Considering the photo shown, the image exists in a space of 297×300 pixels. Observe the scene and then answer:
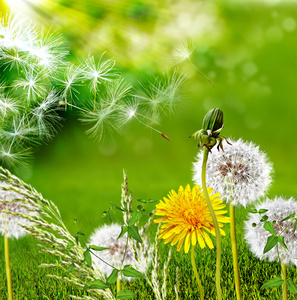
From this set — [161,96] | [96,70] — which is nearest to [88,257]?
[161,96]

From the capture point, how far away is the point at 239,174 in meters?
0.95

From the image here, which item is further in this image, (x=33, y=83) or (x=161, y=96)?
(x=33, y=83)

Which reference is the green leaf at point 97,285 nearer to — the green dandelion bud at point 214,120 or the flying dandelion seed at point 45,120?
the green dandelion bud at point 214,120

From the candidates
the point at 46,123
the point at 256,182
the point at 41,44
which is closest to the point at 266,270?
the point at 256,182

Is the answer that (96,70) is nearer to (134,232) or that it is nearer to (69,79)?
(69,79)

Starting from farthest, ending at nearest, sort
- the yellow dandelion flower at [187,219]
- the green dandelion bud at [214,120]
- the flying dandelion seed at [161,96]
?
the flying dandelion seed at [161,96] → the yellow dandelion flower at [187,219] → the green dandelion bud at [214,120]

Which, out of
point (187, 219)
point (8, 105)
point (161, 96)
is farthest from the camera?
point (8, 105)

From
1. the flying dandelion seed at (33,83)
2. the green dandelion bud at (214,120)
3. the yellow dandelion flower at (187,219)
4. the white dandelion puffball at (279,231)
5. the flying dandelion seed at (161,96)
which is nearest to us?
the green dandelion bud at (214,120)

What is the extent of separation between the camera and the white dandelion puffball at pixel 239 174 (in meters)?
0.94

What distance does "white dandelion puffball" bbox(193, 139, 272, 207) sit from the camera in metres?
0.94

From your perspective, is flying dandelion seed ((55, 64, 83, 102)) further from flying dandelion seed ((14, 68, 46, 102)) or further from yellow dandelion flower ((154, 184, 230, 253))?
yellow dandelion flower ((154, 184, 230, 253))

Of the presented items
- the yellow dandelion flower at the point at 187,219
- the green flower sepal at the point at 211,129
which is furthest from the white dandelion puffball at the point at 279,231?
the green flower sepal at the point at 211,129

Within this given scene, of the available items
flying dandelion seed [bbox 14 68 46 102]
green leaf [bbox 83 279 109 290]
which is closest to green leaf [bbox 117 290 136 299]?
green leaf [bbox 83 279 109 290]

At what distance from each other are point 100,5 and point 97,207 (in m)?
0.88
